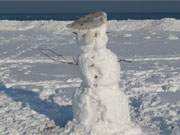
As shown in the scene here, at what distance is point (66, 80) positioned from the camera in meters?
11.7

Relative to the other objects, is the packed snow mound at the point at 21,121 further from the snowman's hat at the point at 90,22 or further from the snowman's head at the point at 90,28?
the snowman's hat at the point at 90,22

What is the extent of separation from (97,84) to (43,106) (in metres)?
1.84

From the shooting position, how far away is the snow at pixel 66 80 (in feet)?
26.9

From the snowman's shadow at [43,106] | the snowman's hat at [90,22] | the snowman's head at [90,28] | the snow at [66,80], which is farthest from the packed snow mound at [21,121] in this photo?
the snowman's hat at [90,22]

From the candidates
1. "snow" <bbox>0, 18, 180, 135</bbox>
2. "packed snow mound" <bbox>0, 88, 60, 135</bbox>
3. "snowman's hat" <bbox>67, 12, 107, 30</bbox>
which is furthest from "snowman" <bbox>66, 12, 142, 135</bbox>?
"packed snow mound" <bbox>0, 88, 60, 135</bbox>

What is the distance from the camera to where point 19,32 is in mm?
22547

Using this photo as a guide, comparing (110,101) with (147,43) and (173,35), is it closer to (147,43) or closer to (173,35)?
(147,43)

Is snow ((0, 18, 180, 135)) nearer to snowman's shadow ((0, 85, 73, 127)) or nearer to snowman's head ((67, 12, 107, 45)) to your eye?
snowman's shadow ((0, 85, 73, 127))

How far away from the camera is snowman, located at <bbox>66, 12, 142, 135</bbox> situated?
747 centimetres

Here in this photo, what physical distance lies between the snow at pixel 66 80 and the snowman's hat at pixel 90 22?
1249 millimetres

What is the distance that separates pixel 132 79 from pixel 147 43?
22.2 feet

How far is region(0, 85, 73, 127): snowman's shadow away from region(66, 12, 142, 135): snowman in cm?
69

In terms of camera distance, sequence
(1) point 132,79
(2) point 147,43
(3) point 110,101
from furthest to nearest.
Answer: (2) point 147,43, (1) point 132,79, (3) point 110,101

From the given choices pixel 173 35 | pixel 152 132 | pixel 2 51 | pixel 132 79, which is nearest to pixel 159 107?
pixel 152 132
